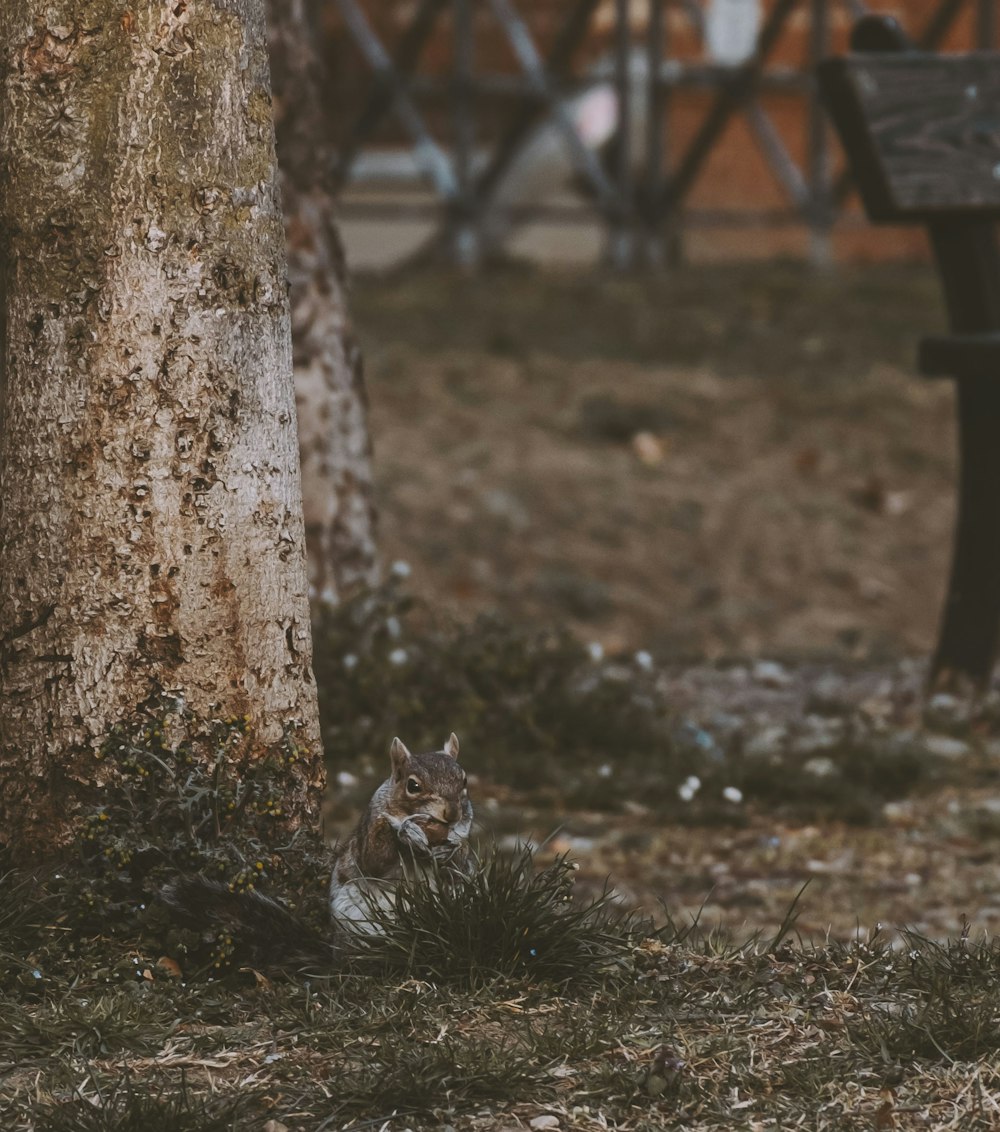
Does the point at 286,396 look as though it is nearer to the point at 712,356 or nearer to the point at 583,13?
the point at 712,356

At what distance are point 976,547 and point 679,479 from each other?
2.94 m

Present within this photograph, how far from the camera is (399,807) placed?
3.39 m

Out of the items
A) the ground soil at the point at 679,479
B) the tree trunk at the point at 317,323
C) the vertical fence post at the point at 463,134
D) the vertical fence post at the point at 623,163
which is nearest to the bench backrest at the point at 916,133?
the tree trunk at the point at 317,323

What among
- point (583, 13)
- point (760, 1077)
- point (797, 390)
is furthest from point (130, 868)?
point (583, 13)

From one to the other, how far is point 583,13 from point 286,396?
1069 cm

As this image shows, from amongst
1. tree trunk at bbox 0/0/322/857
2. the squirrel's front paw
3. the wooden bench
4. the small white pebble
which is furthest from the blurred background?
tree trunk at bbox 0/0/322/857

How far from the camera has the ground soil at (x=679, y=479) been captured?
7730 millimetres

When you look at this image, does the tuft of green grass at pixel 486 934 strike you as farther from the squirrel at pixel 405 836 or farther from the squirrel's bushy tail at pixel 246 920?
the squirrel's bushy tail at pixel 246 920

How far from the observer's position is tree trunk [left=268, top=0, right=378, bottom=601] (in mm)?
5652

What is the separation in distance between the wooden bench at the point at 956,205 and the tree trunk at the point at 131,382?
2592 mm

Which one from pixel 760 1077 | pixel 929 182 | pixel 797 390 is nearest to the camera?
pixel 760 1077

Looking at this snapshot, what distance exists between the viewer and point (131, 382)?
3355mm

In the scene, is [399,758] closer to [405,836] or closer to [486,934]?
[405,836]

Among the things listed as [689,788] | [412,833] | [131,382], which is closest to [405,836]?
[412,833]
